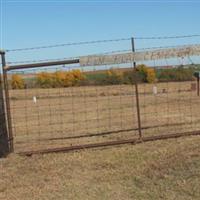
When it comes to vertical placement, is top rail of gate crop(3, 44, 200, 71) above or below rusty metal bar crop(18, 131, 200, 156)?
above

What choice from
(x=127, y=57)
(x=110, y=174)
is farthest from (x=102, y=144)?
(x=110, y=174)

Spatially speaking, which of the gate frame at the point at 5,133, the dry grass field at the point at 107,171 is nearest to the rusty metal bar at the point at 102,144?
the dry grass field at the point at 107,171

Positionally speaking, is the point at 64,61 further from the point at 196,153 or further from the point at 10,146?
the point at 196,153

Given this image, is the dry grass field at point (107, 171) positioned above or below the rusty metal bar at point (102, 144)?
below

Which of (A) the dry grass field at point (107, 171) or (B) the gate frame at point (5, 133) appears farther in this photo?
(B) the gate frame at point (5, 133)

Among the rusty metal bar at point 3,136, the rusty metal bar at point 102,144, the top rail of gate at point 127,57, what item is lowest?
the rusty metal bar at point 102,144

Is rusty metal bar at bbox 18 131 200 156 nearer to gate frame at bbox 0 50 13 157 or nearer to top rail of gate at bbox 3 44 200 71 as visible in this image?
gate frame at bbox 0 50 13 157

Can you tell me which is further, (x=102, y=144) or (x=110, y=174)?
(x=102, y=144)

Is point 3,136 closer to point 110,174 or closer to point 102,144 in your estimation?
point 102,144

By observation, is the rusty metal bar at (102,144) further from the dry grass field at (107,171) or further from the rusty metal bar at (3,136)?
the rusty metal bar at (3,136)

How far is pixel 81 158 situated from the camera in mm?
8453

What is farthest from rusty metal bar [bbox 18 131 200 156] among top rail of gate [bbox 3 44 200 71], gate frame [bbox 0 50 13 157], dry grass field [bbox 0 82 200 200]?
top rail of gate [bbox 3 44 200 71]

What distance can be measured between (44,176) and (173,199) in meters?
2.16

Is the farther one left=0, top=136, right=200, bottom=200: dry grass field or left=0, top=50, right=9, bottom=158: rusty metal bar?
left=0, top=50, right=9, bottom=158: rusty metal bar
